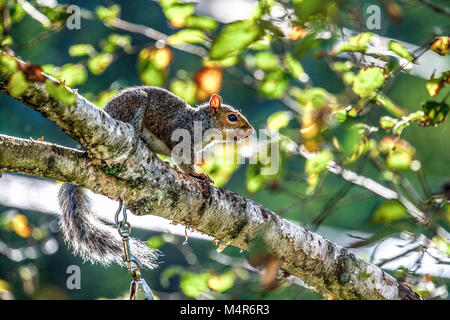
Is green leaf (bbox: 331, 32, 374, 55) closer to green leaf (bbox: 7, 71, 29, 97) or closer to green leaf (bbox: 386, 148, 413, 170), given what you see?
green leaf (bbox: 386, 148, 413, 170)

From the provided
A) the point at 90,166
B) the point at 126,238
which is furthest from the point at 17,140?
the point at 126,238

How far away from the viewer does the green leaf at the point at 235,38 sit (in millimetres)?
1079

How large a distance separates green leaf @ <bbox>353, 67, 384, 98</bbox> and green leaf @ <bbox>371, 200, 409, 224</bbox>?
0.39m

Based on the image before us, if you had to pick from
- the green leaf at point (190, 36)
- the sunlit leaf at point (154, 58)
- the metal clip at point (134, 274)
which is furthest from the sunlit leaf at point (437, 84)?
the sunlit leaf at point (154, 58)

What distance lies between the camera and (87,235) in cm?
169

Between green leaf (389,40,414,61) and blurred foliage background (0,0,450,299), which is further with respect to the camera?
green leaf (389,40,414,61)

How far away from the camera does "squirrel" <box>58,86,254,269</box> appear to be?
1680 mm

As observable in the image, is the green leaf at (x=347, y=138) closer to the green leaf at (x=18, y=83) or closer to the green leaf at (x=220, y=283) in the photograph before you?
the green leaf at (x=18, y=83)

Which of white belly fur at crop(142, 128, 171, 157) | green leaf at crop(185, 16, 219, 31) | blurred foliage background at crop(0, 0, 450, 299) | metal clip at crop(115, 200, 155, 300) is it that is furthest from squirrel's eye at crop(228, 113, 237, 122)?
metal clip at crop(115, 200, 155, 300)

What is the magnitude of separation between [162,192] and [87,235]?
0.40 meters

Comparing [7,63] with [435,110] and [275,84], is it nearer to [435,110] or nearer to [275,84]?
[275,84]

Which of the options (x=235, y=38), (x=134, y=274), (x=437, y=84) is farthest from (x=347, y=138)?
(x=134, y=274)
